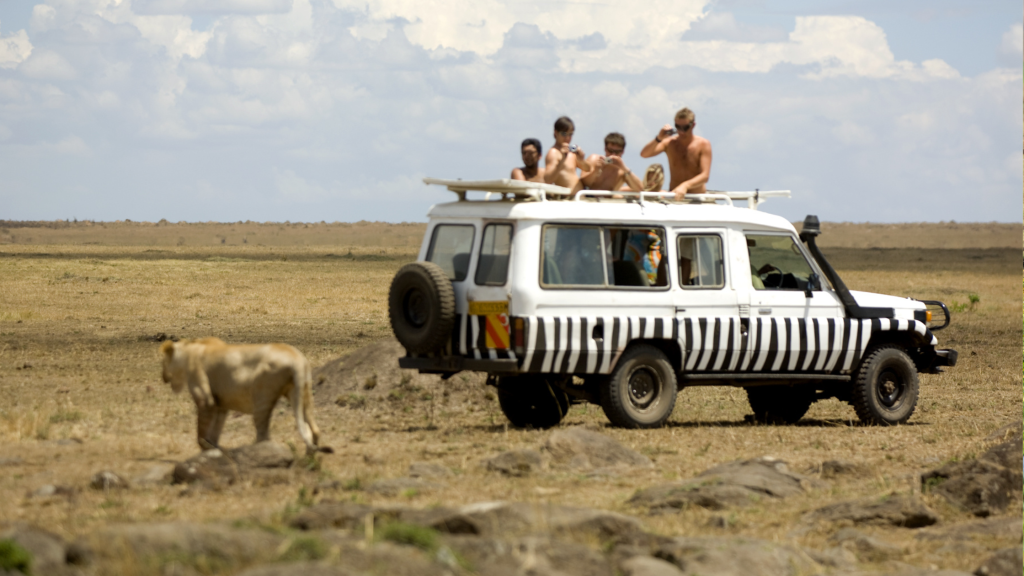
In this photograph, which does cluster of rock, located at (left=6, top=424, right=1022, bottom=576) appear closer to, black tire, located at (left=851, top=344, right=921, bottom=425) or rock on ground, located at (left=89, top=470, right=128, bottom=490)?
rock on ground, located at (left=89, top=470, right=128, bottom=490)

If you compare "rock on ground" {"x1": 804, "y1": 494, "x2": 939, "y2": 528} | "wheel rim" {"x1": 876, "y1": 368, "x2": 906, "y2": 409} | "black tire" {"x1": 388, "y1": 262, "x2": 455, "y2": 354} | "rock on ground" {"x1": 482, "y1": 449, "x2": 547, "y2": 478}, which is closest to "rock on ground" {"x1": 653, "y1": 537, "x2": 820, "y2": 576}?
"rock on ground" {"x1": 804, "y1": 494, "x2": 939, "y2": 528}

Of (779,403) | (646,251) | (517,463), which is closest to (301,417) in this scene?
(517,463)

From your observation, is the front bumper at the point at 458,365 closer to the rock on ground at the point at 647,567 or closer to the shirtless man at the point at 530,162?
the shirtless man at the point at 530,162

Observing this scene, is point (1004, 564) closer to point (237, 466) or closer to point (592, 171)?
point (237, 466)

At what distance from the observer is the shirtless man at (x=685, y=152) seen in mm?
12883

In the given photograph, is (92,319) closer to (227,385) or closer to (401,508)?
(227,385)

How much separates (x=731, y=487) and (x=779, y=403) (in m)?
5.33

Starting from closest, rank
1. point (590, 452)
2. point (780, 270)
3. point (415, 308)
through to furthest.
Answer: point (590, 452), point (415, 308), point (780, 270)

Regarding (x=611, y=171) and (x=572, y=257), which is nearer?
(x=572, y=257)

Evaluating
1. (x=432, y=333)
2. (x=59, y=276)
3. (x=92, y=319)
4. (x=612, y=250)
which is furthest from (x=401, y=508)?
(x=59, y=276)

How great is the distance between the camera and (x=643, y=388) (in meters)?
12.0

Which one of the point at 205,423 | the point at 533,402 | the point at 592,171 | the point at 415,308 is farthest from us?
the point at 533,402

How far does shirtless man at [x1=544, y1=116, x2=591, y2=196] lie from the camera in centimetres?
1250

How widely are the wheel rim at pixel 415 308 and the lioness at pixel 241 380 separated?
6.95 ft
